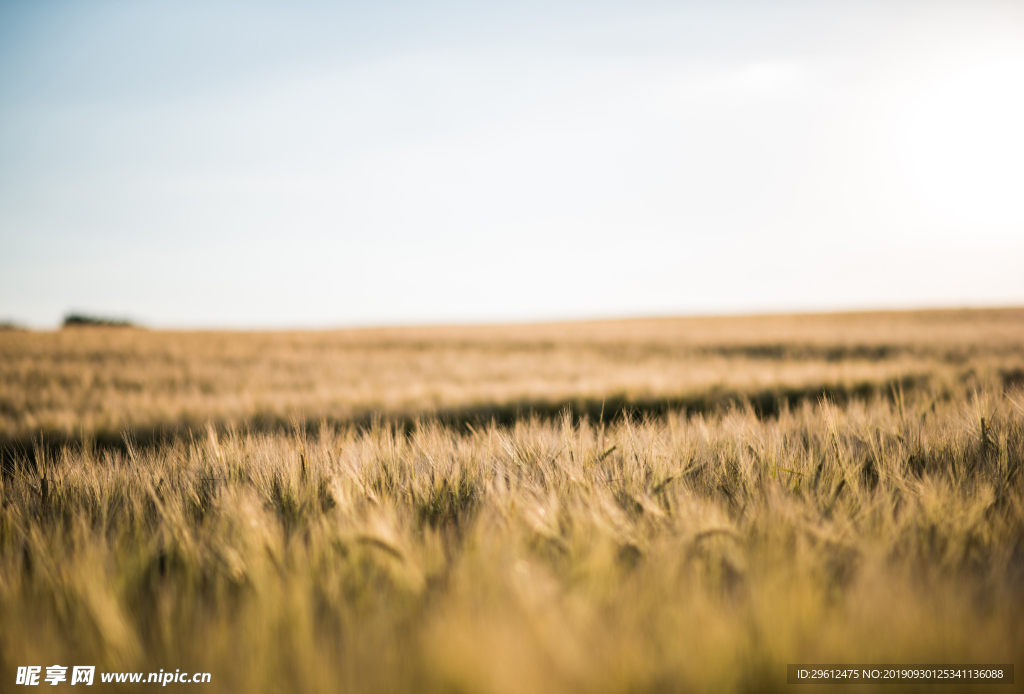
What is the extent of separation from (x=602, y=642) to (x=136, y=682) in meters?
0.83

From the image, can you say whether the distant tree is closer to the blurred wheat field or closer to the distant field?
the distant field

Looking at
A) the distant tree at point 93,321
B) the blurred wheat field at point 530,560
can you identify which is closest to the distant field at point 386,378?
the blurred wheat field at point 530,560

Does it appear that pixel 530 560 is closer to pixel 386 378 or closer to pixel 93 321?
pixel 386 378

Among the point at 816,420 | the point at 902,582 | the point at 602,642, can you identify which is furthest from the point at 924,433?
the point at 602,642

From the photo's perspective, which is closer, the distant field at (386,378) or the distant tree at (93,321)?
the distant field at (386,378)

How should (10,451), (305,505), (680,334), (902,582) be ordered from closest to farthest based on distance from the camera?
(902,582) < (305,505) < (10,451) < (680,334)

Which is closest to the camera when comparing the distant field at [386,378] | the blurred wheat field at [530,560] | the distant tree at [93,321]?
the blurred wheat field at [530,560]

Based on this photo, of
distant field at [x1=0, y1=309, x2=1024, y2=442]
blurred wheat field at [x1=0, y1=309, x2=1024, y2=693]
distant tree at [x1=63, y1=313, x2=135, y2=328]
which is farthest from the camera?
distant tree at [x1=63, y1=313, x2=135, y2=328]

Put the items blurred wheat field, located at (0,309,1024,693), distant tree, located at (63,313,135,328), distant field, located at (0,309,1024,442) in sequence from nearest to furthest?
blurred wheat field, located at (0,309,1024,693), distant field, located at (0,309,1024,442), distant tree, located at (63,313,135,328)

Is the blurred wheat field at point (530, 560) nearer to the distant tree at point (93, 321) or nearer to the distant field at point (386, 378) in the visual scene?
the distant field at point (386, 378)

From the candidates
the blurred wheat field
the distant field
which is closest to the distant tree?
the distant field

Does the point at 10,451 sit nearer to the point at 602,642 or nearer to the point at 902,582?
the point at 602,642

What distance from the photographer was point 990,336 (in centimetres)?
1583

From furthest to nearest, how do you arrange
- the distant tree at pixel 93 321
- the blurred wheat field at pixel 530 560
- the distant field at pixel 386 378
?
the distant tree at pixel 93 321
the distant field at pixel 386 378
the blurred wheat field at pixel 530 560
